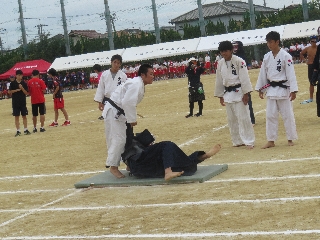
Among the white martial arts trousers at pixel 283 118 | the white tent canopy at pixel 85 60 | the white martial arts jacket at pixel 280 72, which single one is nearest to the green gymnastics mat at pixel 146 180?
Answer: the white martial arts trousers at pixel 283 118

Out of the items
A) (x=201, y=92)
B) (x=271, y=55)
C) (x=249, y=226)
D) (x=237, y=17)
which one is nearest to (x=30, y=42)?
(x=237, y=17)

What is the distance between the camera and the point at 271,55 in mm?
10953

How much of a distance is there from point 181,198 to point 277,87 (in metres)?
3.82

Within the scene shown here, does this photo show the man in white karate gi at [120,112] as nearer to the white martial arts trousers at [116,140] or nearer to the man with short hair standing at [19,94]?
the white martial arts trousers at [116,140]

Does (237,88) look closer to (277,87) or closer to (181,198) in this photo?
(277,87)

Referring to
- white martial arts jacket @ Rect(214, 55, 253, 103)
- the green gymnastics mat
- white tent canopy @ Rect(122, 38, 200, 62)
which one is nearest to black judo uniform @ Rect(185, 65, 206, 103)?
white martial arts jacket @ Rect(214, 55, 253, 103)

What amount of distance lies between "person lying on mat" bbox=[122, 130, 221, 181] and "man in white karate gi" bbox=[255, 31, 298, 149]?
2007 millimetres

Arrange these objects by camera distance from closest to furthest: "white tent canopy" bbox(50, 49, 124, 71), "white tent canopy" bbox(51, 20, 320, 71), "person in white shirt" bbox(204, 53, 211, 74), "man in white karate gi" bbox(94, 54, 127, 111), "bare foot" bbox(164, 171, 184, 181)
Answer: "bare foot" bbox(164, 171, 184, 181)
"man in white karate gi" bbox(94, 54, 127, 111)
"white tent canopy" bbox(51, 20, 320, 71)
"person in white shirt" bbox(204, 53, 211, 74)
"white tent canopy" bbox(50, 49, 124, 71)

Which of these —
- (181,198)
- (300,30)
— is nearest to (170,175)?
(181,198)

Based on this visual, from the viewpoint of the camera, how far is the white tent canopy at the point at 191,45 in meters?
43.6

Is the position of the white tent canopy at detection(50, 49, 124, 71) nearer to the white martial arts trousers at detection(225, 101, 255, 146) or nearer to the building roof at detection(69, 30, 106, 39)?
the white martial arts trousers at detection(225, 101, 255, 146)

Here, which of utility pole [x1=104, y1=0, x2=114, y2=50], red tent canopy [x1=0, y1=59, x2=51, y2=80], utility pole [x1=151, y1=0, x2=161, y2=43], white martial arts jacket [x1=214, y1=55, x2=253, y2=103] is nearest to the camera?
white martial arts jacket [x1=214, y1=55, x2=253, y2=103]

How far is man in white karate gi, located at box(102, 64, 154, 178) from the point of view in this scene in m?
9.07

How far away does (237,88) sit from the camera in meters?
11.3
